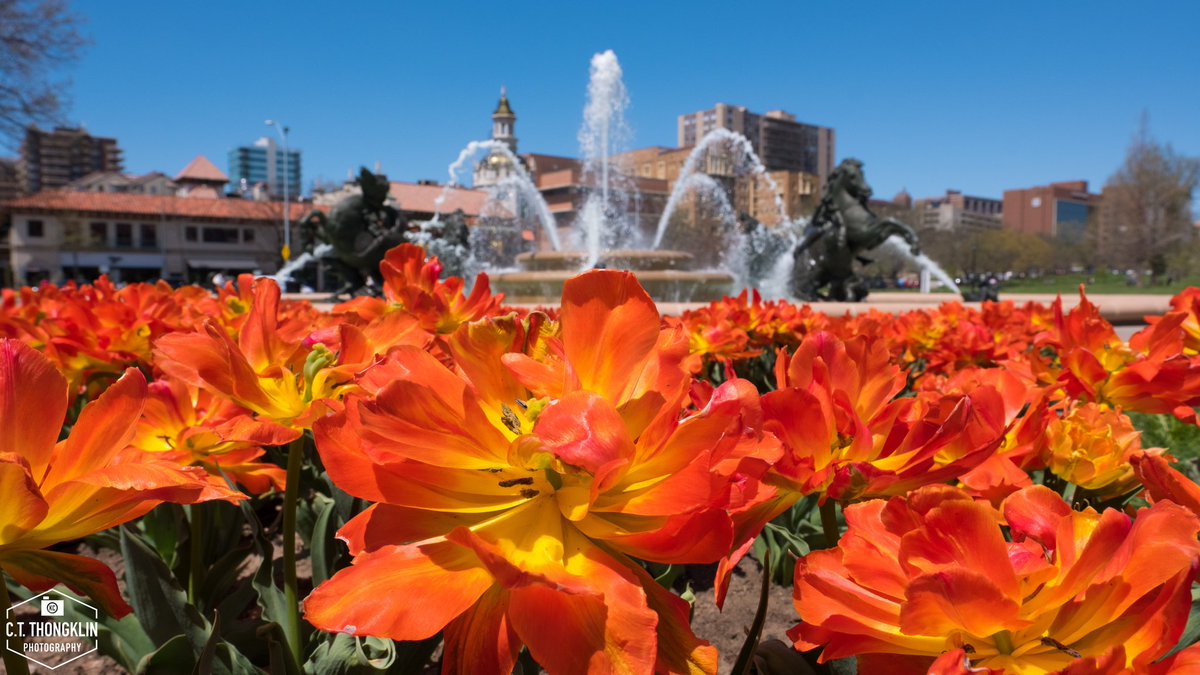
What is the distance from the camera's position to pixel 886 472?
0.75 metres

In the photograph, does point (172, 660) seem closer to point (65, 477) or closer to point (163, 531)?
point (65, 477)

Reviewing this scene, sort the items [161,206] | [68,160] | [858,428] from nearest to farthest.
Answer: [858,428] < [161,206] < [68,160]

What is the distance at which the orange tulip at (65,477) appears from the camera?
1.97 feet

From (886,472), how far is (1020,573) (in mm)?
194

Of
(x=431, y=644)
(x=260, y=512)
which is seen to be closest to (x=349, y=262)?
(x=260, y=512)

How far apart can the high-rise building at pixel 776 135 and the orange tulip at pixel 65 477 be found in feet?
266

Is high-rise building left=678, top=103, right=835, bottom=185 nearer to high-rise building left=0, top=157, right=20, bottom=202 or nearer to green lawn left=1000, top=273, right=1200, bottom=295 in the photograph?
green lawn left=1000, top=273, right=1200, bottom=295

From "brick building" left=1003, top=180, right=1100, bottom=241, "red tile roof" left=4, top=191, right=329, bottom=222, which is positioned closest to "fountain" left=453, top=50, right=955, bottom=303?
"red tile roof" left=4, top=191, right=329, bottom=222

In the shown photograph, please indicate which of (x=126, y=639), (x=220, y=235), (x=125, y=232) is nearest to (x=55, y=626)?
(x=126, y=639)

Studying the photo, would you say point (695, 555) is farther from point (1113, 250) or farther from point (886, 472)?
point (1113, 250)

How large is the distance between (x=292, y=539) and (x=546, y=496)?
2.07 ft

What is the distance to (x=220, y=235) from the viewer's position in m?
56.6

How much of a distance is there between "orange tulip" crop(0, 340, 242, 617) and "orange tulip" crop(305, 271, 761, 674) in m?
0.15

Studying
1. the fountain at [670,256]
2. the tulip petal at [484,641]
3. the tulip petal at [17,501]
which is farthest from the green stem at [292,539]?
the fountain at [670,256]
